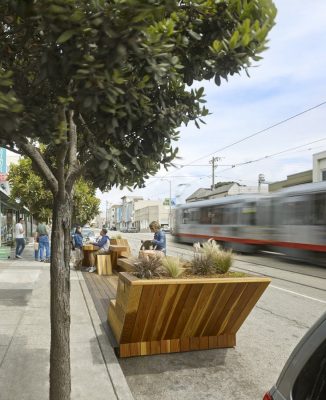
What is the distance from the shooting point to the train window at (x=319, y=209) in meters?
16.4

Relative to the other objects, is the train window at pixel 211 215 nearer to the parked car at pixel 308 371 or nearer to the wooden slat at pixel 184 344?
the wooden slat at pixel 184 344

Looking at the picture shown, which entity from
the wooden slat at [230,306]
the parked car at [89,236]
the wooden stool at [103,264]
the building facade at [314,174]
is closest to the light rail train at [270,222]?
the parked car at [89,236]

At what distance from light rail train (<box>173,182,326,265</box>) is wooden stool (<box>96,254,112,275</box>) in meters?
8.00

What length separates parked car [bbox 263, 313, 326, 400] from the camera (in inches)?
67.6

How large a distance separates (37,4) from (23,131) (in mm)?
681

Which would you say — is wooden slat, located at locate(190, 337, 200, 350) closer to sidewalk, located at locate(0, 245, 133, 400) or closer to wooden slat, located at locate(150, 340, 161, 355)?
wooden slat, located at locate(150, 340, 161, 355)

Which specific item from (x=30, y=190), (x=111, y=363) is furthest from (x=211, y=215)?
(x=111, y=363)

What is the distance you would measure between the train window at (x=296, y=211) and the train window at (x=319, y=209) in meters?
0.34

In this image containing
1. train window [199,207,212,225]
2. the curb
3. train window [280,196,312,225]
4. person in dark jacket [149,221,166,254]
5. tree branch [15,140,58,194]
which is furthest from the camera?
train window [199,207,212,225]

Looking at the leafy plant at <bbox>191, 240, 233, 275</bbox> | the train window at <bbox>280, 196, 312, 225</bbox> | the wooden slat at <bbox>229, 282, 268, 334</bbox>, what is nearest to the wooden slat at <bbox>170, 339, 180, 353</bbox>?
the wooden slat at <bbox>229, 282, 268, 334</bbox>

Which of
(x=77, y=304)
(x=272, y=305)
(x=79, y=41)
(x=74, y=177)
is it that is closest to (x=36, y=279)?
(x=77, y=304)

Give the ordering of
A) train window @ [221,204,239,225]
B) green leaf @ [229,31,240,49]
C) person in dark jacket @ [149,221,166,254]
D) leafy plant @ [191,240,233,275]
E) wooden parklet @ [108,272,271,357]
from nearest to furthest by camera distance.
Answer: green leaf @ [229,31,240,49] → wooden parklet @ [108,272,271,357] → leafy plant @ [191,240,233,275] → person in dark jacket @ [149,221,166,254] → train window @ [221,204,239,225]

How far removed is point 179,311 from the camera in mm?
5219

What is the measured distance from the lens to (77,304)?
325 inches
